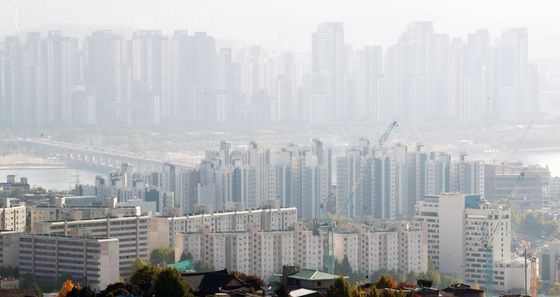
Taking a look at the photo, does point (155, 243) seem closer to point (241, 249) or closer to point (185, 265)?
point (241, 249)

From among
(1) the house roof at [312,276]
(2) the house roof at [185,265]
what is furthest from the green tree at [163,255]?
(1) the house roof at [312,276]

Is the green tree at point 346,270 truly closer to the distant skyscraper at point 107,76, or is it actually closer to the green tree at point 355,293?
the green tree at point 355,293

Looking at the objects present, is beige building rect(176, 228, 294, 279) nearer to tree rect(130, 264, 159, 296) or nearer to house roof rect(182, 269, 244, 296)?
tree rect(130, 264, 159, 296)

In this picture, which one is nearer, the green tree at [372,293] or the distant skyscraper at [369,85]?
the green tree at [372,293]

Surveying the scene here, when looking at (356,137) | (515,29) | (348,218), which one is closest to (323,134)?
(356,137)

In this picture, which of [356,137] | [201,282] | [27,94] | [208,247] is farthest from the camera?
[27,94]

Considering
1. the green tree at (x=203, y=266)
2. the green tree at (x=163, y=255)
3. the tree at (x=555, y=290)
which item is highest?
the green tree at (x=163, y=255)

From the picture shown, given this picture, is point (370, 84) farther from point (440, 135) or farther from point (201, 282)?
point (201, 282)
